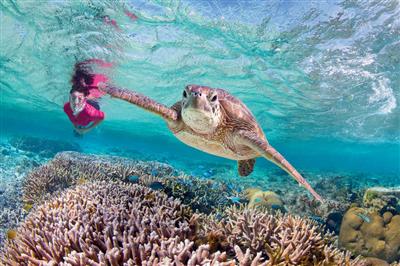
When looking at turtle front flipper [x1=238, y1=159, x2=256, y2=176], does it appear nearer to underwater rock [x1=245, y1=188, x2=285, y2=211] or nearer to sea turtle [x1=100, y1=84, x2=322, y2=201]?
sea turtle [x1=100, y1=84, x2=322, y2=201]

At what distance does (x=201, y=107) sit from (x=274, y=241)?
2.13 metres

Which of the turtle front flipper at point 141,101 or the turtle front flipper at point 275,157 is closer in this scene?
the turtle front flipper at point 275,157

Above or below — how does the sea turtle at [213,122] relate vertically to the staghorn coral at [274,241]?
above

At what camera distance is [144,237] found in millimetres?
2918

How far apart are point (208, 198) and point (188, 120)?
3.75 meters

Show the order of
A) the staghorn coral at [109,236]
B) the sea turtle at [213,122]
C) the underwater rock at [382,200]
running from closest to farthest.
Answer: the staghorn coral at [109,236], the sea turtle at [213,122], the underwater rock at [382,200]

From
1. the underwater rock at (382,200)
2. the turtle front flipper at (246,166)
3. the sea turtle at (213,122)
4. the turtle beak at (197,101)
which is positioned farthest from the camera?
the underwater rock at (382,200)

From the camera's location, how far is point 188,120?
12.7 ft

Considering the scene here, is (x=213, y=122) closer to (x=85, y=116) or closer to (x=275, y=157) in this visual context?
(x=275, y=157)

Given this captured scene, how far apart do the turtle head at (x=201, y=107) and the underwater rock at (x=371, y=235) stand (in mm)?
5155

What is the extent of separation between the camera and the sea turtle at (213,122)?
137 inches

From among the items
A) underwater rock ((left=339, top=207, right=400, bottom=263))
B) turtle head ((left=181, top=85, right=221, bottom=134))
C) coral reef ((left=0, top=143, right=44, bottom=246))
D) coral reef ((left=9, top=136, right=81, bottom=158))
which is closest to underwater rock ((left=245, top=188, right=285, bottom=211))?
underwater rock ((left=339, top=207, right=400, bottom=263))

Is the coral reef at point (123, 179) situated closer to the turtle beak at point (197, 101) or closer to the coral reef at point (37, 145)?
the turtle beak at point (197, 101)

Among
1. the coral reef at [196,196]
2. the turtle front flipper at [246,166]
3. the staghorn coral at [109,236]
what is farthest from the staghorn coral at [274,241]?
the coral reef at [196,196]
